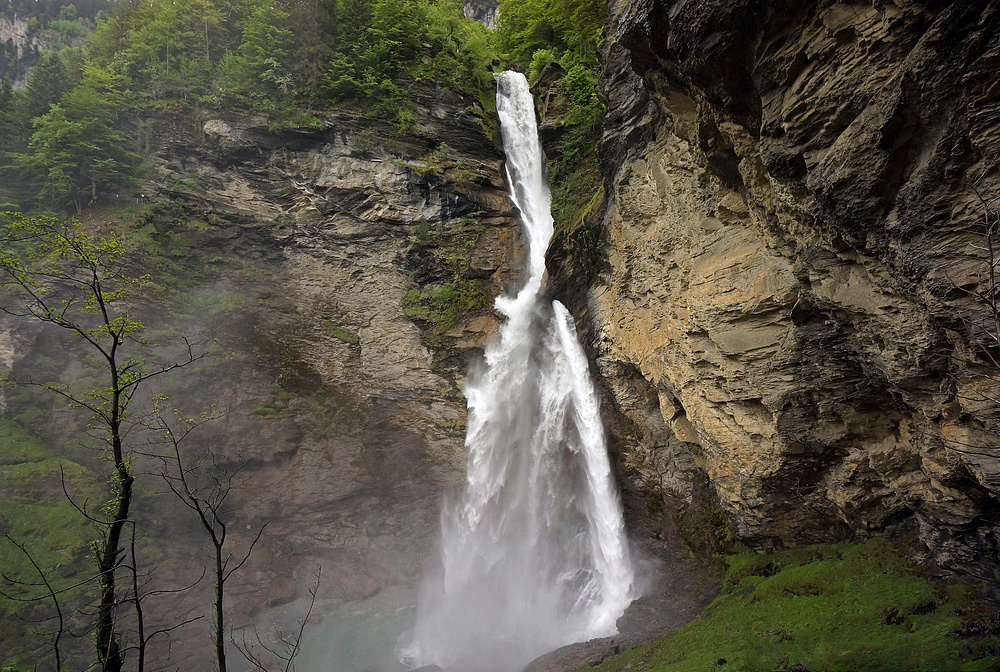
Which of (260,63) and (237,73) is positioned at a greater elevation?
(260,63)

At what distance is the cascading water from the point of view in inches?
563

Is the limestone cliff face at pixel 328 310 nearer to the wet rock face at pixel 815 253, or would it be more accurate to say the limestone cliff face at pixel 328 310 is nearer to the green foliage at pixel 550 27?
the green foliage at pixel 550 27

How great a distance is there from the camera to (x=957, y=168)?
5738 mm

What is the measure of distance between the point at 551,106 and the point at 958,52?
46.8 feet

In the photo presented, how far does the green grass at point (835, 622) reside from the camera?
6406 mm

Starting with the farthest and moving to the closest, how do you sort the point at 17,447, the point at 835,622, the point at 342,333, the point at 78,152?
the point at 342,333 < the point at 78,152 < the point at 17,447 < the point at 835,622

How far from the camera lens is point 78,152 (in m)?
17.5

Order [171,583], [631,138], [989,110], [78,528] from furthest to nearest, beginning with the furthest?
[171,583]
[78,528]
[631,138]
[989,110]

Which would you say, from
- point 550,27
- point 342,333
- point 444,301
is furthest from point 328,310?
point 550,27

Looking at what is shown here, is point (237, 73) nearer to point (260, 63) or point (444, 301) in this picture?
point (260, 63)

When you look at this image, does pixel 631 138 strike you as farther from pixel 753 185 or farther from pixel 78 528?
pixel 78 528

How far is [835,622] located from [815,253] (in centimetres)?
636

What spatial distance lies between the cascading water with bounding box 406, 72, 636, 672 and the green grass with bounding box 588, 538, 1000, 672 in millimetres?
4174

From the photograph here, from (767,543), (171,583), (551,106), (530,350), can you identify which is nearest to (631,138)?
(551,106)
